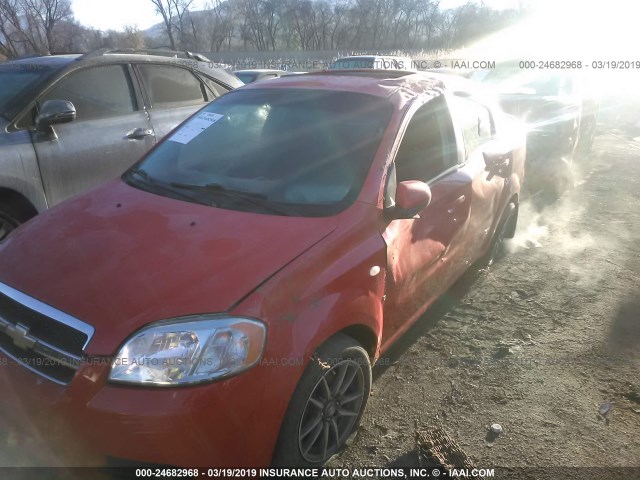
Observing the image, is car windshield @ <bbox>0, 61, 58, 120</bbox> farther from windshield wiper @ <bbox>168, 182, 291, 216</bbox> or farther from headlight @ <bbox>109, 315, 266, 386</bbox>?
headlight @ <bbox>109, 315, 266, 386</bbox>

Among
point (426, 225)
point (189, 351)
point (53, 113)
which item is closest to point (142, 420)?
point (189, 351)

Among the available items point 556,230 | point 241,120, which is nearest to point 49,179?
point 241,120

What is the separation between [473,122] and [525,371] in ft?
5.92

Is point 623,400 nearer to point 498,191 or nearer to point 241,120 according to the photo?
point 498,191

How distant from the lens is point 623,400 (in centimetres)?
292

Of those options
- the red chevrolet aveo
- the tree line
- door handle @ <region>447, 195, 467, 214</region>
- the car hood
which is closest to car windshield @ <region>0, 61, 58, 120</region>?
the red chevrolet aveo

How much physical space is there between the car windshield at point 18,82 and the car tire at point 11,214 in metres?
0.62

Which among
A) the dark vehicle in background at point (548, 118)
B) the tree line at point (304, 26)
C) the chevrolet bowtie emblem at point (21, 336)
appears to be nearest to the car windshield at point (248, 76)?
the dark vehicle in background at point (548, 118)

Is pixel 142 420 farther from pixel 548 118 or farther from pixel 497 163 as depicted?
pixel 548 118

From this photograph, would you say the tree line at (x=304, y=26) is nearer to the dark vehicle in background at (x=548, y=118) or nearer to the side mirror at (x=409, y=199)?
the dark vehicle in background at (x=548, y=118)

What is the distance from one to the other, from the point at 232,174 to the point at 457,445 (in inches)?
72.0

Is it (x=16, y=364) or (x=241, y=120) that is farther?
(x=241, y=120)

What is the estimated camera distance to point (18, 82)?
13.2ft

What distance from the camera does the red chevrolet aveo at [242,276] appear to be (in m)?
1.78
